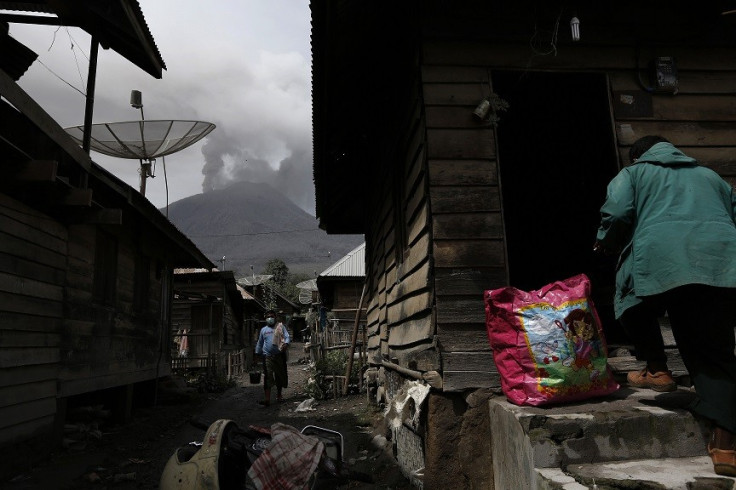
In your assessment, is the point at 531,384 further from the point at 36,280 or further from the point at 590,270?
the point at 36,280

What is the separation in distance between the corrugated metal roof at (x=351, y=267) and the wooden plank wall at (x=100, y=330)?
16628 millimetres

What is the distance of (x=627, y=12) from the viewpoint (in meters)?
4.62

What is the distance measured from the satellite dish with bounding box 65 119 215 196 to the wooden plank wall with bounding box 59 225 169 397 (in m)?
3.01

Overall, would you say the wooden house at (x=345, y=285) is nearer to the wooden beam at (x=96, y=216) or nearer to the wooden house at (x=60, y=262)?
the wooden house at (x=60, y=262)

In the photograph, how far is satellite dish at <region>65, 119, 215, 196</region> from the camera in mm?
11148

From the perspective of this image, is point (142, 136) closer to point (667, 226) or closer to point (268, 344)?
point (268, 344)

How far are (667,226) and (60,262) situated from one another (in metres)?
7.04

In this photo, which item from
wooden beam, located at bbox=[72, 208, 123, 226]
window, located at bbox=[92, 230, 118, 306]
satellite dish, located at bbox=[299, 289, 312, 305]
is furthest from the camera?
satellite dish, located at bbox=[299, 289, 312, 305]

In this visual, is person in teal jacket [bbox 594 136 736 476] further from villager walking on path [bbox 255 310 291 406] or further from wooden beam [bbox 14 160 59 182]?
villager walking on path [bbox 255 310 291 406]

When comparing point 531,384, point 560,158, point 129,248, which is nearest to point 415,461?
point 531,384

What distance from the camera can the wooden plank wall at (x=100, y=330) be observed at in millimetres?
7031

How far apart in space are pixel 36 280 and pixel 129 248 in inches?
142

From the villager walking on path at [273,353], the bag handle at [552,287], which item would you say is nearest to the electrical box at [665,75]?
the bag handle at [552,287]

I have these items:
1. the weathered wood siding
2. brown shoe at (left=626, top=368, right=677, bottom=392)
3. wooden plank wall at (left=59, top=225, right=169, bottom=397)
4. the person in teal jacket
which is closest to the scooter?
brown shoe at (left=626, top=368, right=677, bottom=392)
